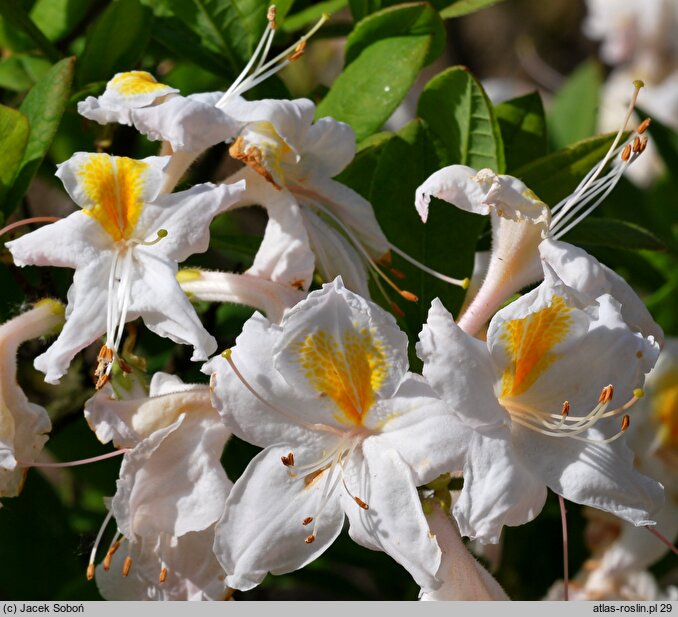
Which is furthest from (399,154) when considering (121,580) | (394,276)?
(121,580)

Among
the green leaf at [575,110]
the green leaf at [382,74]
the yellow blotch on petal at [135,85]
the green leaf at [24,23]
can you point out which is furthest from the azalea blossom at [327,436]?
Result: the green leaf at [575,110]

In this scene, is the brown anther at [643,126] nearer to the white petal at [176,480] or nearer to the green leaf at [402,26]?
the green leaf at [402,26]

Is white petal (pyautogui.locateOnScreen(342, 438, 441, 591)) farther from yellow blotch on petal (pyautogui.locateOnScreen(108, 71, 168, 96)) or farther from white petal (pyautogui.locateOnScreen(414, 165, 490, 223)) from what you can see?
yellow blotch on petal (pyautogui.locateOnScreen(108, 71, 168, 96))

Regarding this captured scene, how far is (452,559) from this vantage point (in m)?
1.00

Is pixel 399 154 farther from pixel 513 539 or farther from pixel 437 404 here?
pixel 513 539

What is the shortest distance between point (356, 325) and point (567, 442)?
0.22 m

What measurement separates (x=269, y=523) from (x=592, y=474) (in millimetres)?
283

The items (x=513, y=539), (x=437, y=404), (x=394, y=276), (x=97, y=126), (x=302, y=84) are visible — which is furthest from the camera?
(x=302, y=84)

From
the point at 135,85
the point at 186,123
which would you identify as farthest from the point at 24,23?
the point at 186,123

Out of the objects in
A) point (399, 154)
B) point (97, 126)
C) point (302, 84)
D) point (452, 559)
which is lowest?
point (302, 84)

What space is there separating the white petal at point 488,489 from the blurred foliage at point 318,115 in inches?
10.4

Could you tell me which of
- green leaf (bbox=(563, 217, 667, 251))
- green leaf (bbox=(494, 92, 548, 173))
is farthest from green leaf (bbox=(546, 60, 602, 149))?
green leaf (bbox=(563, 217, 667, 251))

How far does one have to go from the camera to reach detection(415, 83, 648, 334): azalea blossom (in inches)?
39.1

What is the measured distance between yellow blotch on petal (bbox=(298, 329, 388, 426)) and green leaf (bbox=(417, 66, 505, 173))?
0.32m
